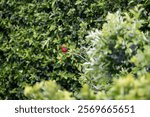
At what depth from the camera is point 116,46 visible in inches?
119

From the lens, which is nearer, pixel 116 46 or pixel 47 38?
pixel 116 46

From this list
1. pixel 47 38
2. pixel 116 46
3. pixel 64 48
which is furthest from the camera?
pixel 47 38

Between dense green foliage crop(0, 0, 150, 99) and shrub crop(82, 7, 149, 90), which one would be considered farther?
dense green foliage crop(0, 0, 150, 99)

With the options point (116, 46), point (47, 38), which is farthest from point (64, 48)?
point (116, 46)

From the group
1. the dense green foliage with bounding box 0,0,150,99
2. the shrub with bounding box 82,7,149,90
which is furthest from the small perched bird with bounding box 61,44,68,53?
the shrub with bounding box 82,7,149,90

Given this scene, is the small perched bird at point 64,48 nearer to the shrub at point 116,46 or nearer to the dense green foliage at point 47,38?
the dense green foliage at point 47,38

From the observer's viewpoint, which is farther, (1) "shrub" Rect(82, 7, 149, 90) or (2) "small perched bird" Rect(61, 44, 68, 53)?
(2) "small perched bird" Rect(61, 44, 68, 53)

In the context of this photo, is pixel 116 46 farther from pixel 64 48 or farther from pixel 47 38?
pixel 47 38

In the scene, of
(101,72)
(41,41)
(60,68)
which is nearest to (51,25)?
(41,41)

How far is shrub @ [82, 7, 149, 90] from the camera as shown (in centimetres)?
310

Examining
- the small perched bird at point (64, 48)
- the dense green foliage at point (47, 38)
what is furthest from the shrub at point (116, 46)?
the small perched bird at point (64, 48)

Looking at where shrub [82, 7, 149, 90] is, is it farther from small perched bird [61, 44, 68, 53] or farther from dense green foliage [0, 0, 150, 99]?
small perched bird [61, 44, 68, 53]

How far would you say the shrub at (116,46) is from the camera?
3.10 m

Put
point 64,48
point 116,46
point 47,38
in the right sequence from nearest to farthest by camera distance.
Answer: point 116,46 < point 64,48 < point 47,38
